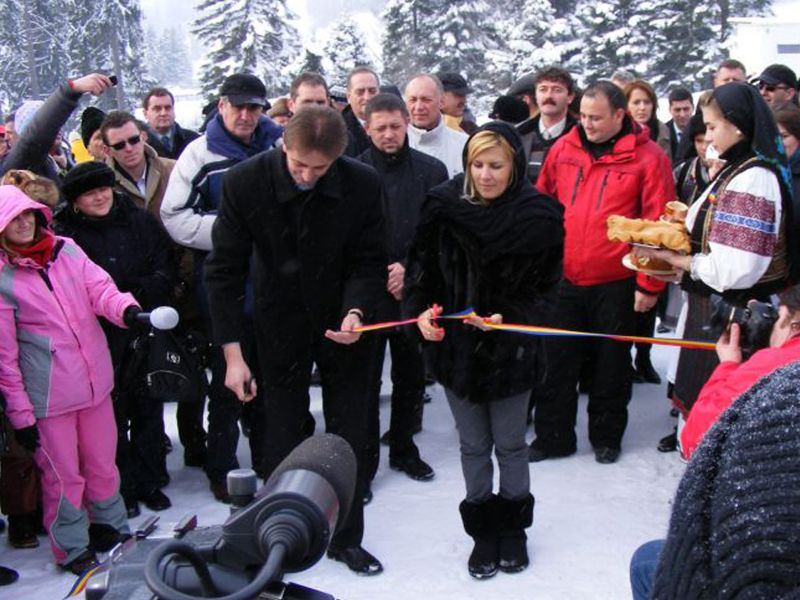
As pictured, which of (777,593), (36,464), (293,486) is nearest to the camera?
(777,593)

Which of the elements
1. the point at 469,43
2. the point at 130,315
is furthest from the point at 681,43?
the point at 130,315

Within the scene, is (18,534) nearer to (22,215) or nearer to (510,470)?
(22,215)

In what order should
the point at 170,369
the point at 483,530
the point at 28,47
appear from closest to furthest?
1. the point at 483,530
2. the point at 170,369
3. the point at 28,47

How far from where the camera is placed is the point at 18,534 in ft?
14.3

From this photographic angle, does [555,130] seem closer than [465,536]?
No

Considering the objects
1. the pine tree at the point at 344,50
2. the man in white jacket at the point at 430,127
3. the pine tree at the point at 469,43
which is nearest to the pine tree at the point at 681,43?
the pine tree at the point at 469,43

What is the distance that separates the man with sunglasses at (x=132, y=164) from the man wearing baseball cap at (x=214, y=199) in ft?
1.11

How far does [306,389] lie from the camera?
12.7 ft

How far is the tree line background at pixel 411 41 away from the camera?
112ft

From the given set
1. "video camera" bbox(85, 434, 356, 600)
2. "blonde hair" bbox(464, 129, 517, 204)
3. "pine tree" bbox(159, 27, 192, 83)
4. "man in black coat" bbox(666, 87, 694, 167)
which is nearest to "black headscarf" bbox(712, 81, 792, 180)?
"blonde hair" bbox(464, 129, 517, 204)

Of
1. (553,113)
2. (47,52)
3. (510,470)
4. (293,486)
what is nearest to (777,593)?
(293,486)

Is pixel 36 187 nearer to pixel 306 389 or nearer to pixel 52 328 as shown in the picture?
pixel 52 328

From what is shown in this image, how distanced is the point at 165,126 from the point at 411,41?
33.3 metres

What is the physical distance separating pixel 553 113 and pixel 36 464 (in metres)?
3.92
